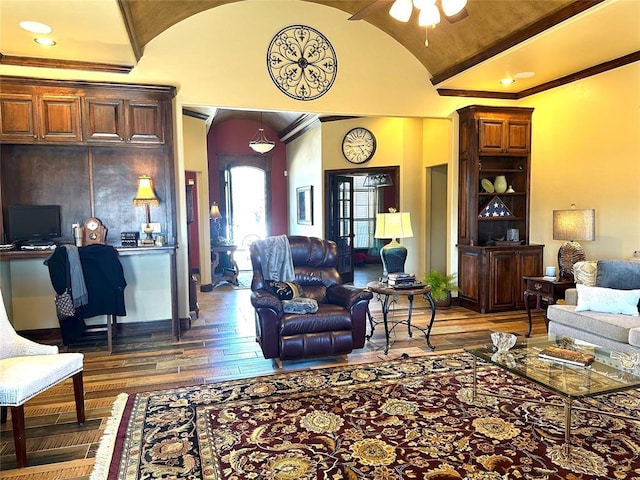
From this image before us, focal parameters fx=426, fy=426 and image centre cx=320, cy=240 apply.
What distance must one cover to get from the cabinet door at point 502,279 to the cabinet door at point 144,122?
4.24m

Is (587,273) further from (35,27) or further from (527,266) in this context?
(35,27)

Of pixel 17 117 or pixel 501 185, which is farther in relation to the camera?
pixel 501 185

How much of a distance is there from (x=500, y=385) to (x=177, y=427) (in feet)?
7.68

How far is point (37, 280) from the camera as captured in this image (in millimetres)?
4484

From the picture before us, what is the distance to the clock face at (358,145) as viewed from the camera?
7418 millimetres

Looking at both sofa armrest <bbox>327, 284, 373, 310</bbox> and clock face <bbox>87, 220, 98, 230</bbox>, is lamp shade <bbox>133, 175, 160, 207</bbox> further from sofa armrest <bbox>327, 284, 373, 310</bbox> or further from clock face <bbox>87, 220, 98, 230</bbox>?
sofa armrest <bbox>327, 284, 373, 310</bbox>

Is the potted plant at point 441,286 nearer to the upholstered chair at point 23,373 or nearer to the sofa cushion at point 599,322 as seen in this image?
the sofa cushion at point 599,322

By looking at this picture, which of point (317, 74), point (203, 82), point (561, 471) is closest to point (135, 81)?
point (203, 82)

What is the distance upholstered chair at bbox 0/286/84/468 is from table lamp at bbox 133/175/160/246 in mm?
1920

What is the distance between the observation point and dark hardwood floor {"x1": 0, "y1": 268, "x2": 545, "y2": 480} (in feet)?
8.04

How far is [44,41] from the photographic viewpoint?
3760mm

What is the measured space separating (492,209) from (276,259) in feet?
10.8

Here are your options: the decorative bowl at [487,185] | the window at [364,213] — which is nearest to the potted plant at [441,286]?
the decorative bowl at [487,185]

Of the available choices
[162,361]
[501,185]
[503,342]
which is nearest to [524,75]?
[501,185]
